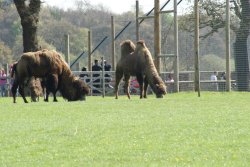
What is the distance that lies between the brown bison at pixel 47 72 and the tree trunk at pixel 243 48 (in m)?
11.0

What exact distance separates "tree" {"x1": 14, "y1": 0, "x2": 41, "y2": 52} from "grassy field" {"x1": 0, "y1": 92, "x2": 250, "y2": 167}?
1949 centimetres

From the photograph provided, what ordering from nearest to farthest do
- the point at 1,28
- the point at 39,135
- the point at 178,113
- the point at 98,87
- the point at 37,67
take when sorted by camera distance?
the point at 39,135 < the point at 178,113 < the point at 37,67 < the point at 98,87 < the point at 1,28

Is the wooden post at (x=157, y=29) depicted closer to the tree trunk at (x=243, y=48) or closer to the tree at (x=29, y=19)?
the tree trunk at (x=243, y=48)

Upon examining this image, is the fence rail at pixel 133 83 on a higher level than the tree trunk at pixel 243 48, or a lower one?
lower

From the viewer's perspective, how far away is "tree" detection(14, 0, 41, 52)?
39906 mm

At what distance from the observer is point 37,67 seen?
30.3m

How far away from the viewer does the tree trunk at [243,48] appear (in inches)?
1606

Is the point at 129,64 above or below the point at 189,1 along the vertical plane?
below

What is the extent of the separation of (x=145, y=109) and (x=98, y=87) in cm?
2302

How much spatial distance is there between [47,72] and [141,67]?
3.35m

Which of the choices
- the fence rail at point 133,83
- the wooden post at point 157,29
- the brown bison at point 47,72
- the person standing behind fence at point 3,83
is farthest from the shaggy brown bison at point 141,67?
the person standing behind fence at point 3,83

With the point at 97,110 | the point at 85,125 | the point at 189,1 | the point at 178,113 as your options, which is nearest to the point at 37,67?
the point at 97,110

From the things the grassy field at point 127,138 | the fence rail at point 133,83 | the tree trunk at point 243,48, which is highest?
the tree trunk at point 243,48

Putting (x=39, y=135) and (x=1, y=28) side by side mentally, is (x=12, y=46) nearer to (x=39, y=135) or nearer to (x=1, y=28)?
(x=1, y=28)
